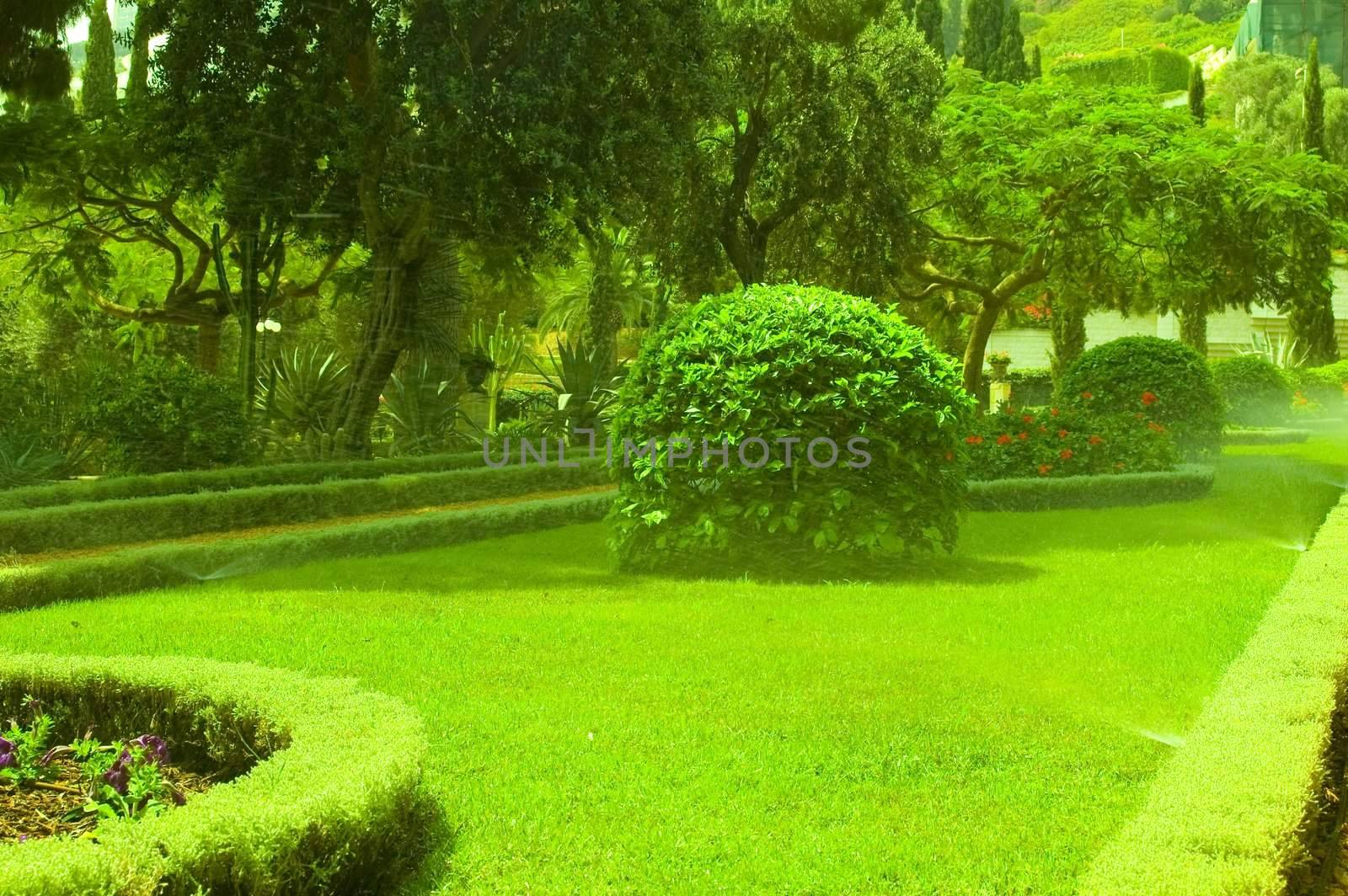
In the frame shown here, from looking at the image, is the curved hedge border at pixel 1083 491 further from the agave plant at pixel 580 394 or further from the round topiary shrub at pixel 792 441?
the agave plant at pixel 580 394

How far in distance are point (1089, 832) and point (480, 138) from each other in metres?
12.5

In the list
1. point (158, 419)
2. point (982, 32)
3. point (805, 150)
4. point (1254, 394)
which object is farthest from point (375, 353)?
point (982, 32)

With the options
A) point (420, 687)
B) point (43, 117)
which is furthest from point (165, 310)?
point (420, 687)

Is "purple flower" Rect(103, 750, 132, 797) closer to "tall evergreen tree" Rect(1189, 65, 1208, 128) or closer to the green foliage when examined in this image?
"tall evergreen tree" Rect(1189, 65, 1208, 128)

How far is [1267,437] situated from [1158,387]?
7.87 m

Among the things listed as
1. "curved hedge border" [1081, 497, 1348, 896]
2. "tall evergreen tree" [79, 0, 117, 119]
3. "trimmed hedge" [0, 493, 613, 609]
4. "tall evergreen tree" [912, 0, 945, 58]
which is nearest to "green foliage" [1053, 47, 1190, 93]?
"tall evergreen tree" [912, 0, 945, 58]

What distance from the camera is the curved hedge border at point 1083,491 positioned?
13938mm

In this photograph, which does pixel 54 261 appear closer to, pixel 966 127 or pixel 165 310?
pixel 165 310

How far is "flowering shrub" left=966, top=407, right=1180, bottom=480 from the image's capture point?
15.1 m

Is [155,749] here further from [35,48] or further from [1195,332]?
[1195,332]

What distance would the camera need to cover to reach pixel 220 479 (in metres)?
14.1

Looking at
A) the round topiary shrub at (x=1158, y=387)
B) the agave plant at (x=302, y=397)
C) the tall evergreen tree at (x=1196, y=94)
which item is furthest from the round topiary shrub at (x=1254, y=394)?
the agave plant at (x=302, y=397)

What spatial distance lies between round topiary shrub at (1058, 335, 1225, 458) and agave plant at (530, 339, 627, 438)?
672cm

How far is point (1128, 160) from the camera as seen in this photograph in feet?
61.6
